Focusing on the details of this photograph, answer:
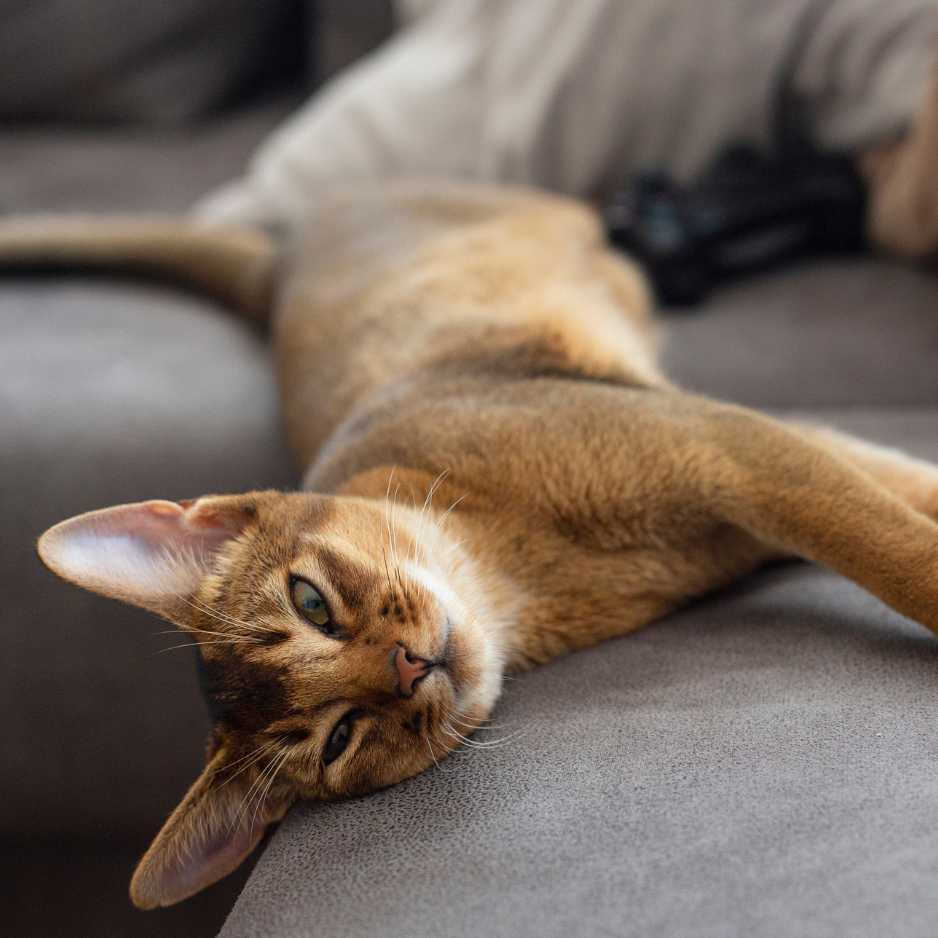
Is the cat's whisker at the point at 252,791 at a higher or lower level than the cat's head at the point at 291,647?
lower

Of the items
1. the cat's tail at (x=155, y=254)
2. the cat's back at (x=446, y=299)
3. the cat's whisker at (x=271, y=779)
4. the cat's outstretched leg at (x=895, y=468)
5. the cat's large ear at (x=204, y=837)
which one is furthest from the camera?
the cat's tail at (x=155, y=254)

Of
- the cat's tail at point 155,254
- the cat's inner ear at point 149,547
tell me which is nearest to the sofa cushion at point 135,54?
the cat's tail at point 155,254

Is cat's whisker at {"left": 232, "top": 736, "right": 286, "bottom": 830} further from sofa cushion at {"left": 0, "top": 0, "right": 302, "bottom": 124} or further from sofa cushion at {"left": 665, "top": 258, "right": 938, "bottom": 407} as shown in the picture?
sofa cushion at {"left": 0, "top": 0, "right": 302, "bottom": 124}

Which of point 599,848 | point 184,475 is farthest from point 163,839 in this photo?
point 184,475

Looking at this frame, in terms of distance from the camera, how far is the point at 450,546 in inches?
57.2

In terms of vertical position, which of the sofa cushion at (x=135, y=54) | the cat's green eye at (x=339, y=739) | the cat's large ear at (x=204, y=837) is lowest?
the cat's large ear at (x=204, y=837)

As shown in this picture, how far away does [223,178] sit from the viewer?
311 centimetres

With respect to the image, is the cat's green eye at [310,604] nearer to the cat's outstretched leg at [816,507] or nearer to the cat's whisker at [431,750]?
the cat's whisker at [431,750]

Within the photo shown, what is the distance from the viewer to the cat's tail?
2.50 m

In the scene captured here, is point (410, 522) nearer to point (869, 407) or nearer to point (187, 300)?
point (869, 407)

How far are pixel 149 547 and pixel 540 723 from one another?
57 centimetres

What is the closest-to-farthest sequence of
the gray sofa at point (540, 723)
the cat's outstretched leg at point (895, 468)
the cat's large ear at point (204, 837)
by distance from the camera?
1. the gray sofa at point (540, 723)
2. the cat's large ear at point (204, 837)
3. the cat's outstretched leg at point (895, 468)

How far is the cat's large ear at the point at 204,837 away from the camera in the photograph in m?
1.14

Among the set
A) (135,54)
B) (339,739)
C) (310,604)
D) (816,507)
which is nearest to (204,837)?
(339,739)
